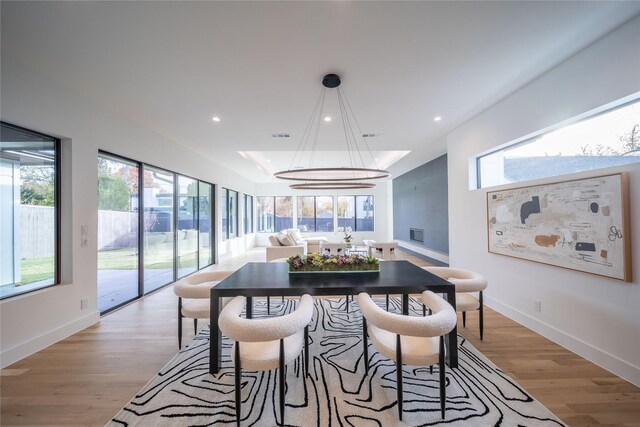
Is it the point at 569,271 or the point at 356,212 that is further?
the point at 356,212

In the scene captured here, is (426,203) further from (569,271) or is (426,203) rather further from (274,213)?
(274,213)

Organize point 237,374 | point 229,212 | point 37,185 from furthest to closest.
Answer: point 229,212, point 37,185, point 237,374

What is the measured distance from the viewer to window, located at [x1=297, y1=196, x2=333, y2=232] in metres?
11.8

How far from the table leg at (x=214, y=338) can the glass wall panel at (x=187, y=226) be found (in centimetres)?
387

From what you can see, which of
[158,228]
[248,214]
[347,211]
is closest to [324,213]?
[347,211]

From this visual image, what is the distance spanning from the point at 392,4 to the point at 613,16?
1.83 metres

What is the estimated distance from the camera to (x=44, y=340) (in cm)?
268

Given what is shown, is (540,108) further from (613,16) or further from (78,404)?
(78,404)

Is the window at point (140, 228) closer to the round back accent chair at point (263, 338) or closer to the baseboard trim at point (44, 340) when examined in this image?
the baseboard trim at point (44, 340)

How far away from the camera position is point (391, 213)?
1152 cm

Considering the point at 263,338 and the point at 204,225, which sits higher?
the point at 204,225

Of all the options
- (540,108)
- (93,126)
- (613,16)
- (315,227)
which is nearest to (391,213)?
(315,227)

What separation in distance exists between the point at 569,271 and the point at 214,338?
3.64 m

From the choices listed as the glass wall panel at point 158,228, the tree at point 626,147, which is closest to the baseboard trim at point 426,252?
the tree at point 626,147
